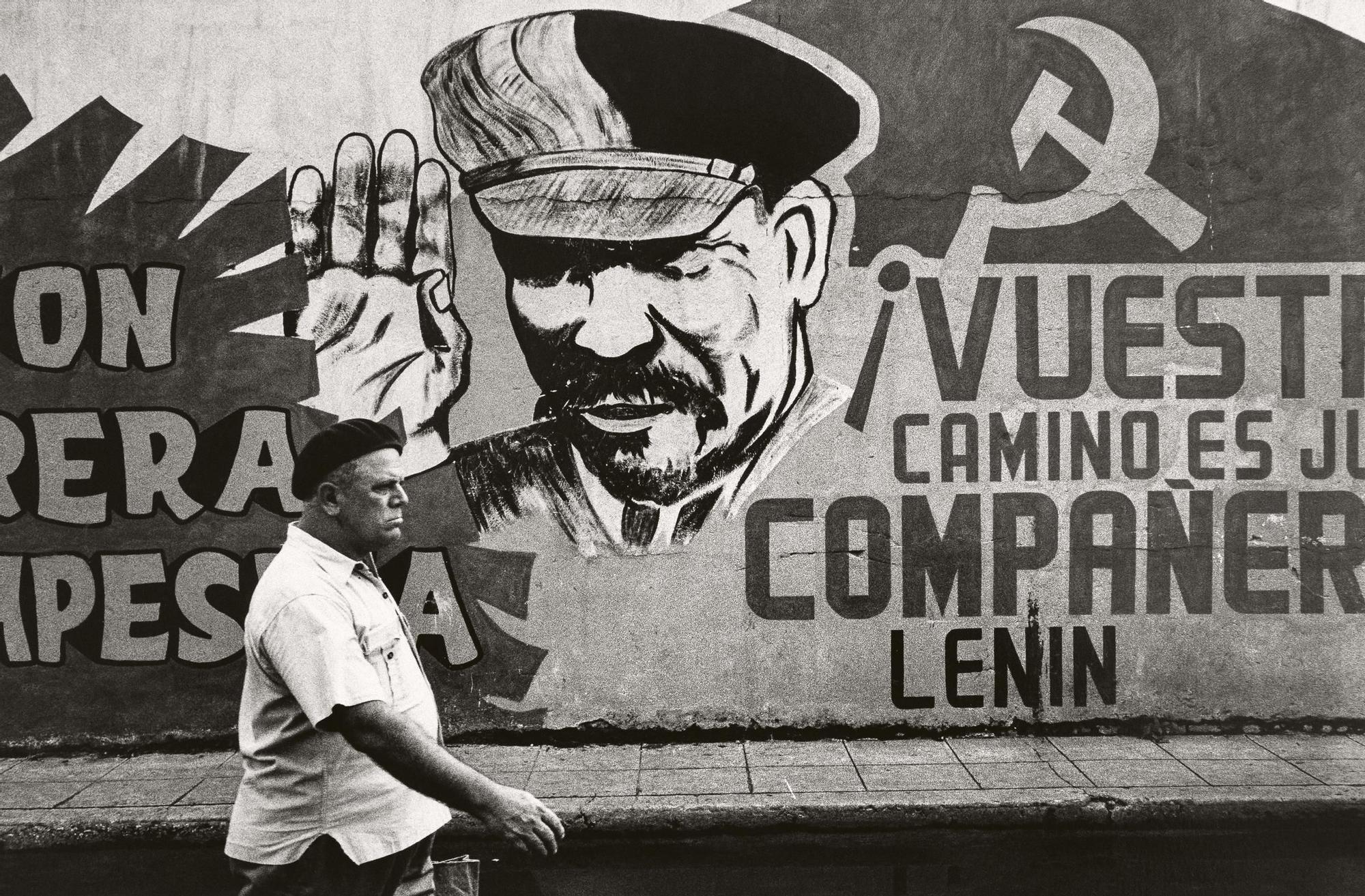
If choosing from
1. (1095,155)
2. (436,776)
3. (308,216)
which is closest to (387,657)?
(436,776)

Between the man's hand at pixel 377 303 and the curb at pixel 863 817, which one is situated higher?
the man's hand at pixel 377 303

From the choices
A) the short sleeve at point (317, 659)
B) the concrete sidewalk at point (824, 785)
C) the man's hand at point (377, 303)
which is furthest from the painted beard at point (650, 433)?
the short sleeve at point (317, 659)

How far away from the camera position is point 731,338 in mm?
6719

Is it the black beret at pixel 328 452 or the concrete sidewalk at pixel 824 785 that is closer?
the black beret at pixel 328 452

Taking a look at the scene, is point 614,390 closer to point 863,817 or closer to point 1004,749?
point 863,817

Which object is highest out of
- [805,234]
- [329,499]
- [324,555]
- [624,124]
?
[624,124]

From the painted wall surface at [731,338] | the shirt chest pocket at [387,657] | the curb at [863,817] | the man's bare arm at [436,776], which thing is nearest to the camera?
the man's bare arm at [436,776]

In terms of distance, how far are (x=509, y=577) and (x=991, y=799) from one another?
297 cm

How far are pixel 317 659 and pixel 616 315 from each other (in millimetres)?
4379

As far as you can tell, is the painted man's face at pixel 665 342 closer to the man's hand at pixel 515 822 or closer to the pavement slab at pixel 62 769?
the pavement slab at pixel 62 769

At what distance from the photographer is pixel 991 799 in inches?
209

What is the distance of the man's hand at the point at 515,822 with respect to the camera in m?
2.47

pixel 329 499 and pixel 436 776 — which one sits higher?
pixel 329 499

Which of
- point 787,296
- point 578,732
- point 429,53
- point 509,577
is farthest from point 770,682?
point 429,53
